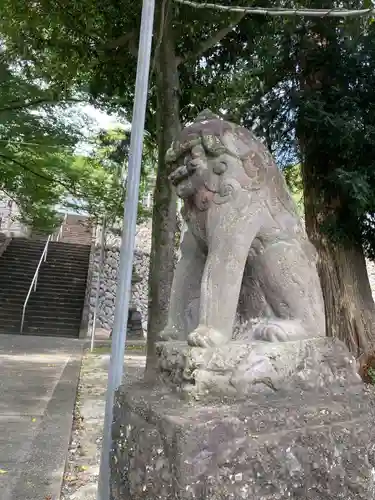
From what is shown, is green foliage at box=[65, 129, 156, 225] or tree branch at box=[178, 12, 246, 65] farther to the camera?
green foliage at box=[65, 129, 156, 225]

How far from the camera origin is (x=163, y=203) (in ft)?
17.7

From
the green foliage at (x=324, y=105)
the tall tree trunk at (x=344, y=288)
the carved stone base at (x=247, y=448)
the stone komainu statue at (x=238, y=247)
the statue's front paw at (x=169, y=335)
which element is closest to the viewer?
the carved stone base at (x=247, y=448)

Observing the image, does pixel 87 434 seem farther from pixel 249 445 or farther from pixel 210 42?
pixel 210 42

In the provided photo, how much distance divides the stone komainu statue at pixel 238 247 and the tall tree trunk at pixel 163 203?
2.92 m

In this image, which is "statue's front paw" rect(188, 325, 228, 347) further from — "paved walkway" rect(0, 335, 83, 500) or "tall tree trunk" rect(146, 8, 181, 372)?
"tall tree trunk" rect(146, 8, 181, 372)

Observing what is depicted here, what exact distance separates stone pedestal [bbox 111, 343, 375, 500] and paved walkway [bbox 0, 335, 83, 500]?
1.59 m

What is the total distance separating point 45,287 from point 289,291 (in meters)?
13.2

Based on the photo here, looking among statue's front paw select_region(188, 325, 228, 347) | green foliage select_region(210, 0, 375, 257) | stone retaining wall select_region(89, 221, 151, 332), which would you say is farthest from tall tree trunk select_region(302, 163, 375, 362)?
stone retaining wall select_region(89, 221, 151, 332)

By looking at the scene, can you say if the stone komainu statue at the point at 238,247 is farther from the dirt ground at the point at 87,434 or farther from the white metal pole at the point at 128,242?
the dirt ground at the point at 87,434

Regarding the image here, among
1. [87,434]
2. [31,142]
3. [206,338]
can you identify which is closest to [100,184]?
[31,142]

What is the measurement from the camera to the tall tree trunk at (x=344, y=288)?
18.4 feet

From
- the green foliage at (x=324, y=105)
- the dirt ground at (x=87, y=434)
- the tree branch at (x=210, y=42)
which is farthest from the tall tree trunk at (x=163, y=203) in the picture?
the green foliage at (x=324, y=105)

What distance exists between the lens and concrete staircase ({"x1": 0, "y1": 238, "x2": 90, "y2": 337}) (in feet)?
41.0

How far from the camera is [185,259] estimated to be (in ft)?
7.66
